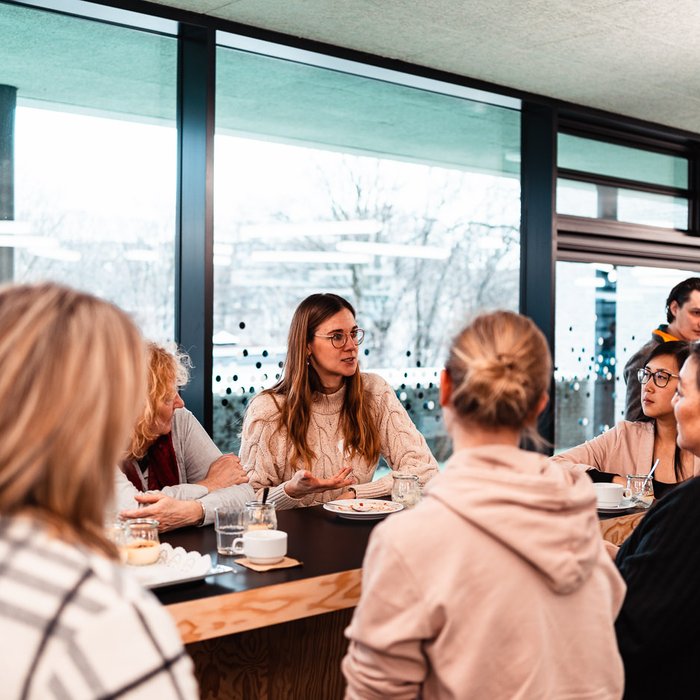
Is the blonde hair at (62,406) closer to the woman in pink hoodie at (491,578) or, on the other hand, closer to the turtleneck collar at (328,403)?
the woman in pink hoodie at (491,578)

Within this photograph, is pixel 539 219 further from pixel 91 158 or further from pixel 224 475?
pixel 224 475

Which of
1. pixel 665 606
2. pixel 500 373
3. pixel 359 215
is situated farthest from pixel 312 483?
pixel 359 215

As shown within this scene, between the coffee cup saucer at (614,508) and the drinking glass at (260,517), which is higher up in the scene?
the drinking glass at (260,517)

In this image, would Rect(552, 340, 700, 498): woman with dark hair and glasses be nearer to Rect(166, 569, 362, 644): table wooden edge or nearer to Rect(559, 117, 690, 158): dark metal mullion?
Rect(166, 569, 362, 644): table wooden edge

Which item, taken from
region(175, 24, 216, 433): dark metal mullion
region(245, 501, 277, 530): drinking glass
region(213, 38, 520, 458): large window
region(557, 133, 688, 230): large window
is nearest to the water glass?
region(245, 501, 277, 530): drinking glass

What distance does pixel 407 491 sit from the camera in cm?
269

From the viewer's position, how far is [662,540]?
5.96 feet

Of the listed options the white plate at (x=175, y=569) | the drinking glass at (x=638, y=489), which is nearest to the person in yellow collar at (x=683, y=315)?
the drinking glass at (x=638, y=489)

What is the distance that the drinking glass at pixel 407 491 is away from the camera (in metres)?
2.68

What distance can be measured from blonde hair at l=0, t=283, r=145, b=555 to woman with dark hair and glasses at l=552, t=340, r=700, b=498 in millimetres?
2415

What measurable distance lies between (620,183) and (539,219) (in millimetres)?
803

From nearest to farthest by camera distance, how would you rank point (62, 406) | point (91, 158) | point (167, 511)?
1. point (62, 406)
2. point (167, 511)
3. point (91, 158)

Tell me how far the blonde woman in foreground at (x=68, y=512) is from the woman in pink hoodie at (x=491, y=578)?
0.48 metres

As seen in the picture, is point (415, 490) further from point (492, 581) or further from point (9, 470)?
point (9, 470)
